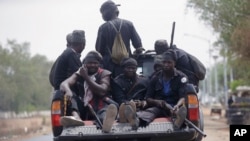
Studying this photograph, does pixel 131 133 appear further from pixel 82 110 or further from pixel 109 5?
pixel 109 5

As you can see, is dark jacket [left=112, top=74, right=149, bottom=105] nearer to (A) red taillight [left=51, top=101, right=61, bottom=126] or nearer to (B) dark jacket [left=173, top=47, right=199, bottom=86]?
(B) dark jacket [left=173, top=47, right=199, bottom=86]

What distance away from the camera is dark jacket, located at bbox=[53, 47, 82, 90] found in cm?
888

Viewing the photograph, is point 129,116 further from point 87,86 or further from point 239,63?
point 239,63

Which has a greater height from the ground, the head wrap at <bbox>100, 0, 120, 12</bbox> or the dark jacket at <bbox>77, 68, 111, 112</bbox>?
the head wrap at <bbox>100, 0, 120, 12</bbox>

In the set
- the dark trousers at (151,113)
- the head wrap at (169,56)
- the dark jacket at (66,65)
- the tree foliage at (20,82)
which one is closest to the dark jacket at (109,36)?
the dark jacket at (66,65)

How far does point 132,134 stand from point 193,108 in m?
0.92

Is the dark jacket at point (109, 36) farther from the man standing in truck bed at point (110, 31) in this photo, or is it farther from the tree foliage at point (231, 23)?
the tree foliage at point (231, 23)

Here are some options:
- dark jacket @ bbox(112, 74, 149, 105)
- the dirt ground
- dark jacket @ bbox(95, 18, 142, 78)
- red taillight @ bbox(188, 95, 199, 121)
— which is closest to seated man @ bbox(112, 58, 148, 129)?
dark jacket @ bbox(112, 74, 149, 105)

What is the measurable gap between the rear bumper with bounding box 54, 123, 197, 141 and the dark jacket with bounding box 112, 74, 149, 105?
3.53 feet

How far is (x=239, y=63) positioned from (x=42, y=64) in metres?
77.5

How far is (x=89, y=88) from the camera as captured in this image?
27.0 feet

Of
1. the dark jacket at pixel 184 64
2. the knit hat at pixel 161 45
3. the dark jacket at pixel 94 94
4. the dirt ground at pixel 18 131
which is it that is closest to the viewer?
the dark jacket at pixel 94 94

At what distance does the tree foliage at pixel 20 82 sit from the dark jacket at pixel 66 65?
4780cm

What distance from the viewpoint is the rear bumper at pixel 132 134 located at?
7312mm
